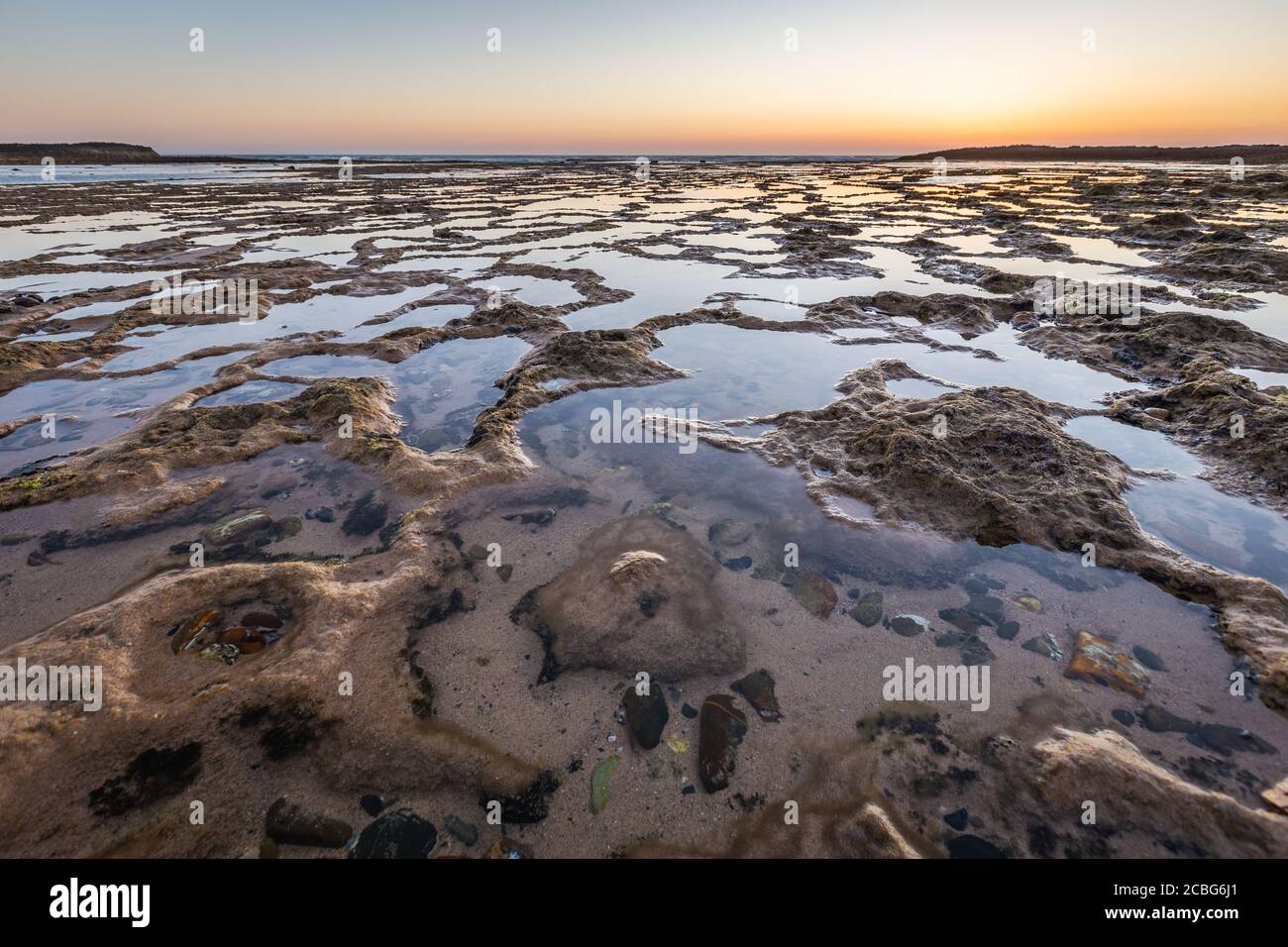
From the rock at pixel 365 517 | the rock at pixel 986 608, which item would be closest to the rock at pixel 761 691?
the rock at pixel 986 608

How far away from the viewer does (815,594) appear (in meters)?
4.77

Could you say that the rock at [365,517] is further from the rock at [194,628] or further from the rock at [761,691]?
the rock at [761,691]

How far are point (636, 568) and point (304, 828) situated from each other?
2.92 m

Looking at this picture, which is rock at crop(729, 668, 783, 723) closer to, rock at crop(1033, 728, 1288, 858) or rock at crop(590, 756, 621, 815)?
rock at crop(590, 756, 621, 815)

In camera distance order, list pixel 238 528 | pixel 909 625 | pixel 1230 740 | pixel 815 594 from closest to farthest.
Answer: pixel 1230 740, pixel 909 625, pixel 815 594, pixel 238 528

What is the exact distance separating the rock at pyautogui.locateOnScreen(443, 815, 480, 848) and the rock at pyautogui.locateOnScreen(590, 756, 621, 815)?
26.6 inches

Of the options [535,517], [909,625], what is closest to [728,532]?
[909,625]

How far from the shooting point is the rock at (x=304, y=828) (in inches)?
114

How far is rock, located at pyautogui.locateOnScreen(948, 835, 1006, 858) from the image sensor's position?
2.85 m

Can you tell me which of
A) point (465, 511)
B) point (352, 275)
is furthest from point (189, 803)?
point (352, 275)

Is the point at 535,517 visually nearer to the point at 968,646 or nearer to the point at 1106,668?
the point at 968,646

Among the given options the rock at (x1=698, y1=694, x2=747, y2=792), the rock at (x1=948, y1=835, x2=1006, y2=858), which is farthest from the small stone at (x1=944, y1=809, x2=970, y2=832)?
the rock at (x1=698, y1=694, x2=747, y2=792)
